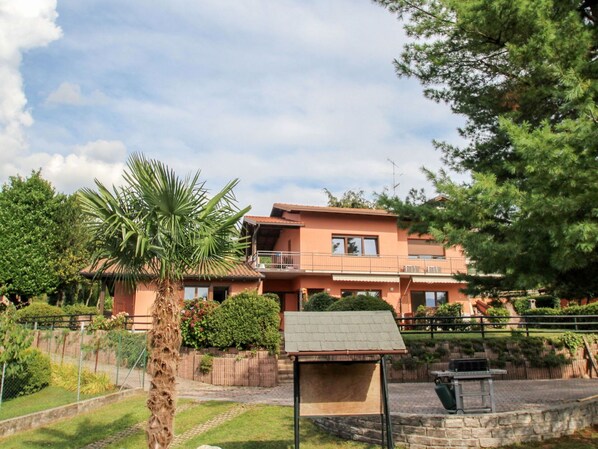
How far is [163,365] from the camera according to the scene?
7875 millimetres

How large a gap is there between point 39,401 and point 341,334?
478 inches

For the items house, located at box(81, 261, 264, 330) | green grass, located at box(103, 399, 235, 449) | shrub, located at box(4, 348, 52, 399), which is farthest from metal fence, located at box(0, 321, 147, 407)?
house, located at box(81, 261, 264, 330)

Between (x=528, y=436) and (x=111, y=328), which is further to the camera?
(x=111, y=328)

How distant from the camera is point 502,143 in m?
11.5

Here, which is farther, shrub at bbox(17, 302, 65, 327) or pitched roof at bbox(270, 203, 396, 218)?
pitched roof at bbox(270, 203, 396, 218)

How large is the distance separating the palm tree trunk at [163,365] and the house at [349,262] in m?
19.5

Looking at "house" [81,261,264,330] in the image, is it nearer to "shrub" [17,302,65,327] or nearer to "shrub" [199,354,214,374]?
"shrub" [17,302,65,327]

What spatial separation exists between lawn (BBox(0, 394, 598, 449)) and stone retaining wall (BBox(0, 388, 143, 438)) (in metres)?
0.24

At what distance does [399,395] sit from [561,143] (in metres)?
8.36

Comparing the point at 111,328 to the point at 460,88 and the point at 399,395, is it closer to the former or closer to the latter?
the point at 399,395

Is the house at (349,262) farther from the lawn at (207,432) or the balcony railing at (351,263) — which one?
the lawn at (207,432)

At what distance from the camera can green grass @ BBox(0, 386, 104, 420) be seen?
1273 centimetres

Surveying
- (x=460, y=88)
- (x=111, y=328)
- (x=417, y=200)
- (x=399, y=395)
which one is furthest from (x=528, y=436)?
(x=111, y=328)

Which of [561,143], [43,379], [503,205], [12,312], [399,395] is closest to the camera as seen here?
[561,143]
